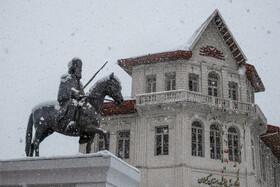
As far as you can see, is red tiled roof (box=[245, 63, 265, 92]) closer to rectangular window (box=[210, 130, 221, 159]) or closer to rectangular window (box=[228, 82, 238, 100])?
rectangular window (box=[228, 82, 238, 100])

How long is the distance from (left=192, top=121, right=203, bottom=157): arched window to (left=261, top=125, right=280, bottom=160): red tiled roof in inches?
279

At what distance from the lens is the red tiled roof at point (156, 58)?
2758cm

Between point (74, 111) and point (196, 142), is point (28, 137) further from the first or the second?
point (196, 142)

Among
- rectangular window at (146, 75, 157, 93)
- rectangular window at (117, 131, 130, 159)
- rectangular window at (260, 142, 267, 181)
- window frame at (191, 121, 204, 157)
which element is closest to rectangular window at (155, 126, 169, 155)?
window frame at (191, 121, 204, 157)

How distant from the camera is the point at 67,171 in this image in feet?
22.9

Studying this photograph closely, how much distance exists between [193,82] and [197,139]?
175 inches

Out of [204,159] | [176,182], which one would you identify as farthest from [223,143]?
[176,182]

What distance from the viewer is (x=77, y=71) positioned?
8.79 meters

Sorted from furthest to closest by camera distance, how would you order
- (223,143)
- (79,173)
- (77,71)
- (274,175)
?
(274,175) → (223,143) → (77,71) → (79,173)

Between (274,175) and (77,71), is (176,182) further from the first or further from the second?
(77,71)

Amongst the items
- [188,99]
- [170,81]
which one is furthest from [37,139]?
[170,81]

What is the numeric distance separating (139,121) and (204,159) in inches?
207

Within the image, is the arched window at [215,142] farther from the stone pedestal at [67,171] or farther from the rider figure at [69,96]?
the stone pedestal at [67,171]

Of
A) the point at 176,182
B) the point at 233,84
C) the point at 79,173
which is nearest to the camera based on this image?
the point at 79,173
